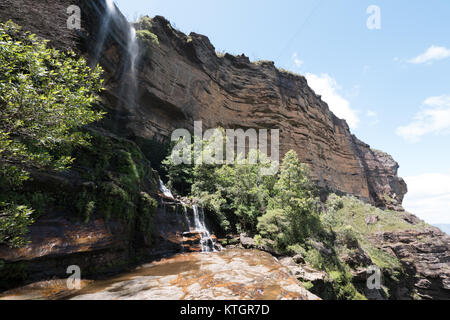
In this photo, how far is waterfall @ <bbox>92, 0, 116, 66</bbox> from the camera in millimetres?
17138

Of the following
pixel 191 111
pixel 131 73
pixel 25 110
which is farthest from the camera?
pixel 191 111

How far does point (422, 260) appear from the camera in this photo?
23.0 m

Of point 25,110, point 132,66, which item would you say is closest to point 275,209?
point 25,110

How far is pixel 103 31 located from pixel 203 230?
18.6 meters

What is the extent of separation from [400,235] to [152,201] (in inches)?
1177

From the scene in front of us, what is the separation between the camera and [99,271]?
7.20 metres

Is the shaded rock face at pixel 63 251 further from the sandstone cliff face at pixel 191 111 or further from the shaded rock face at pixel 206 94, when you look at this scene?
the shaded rock face at pixel 206 94

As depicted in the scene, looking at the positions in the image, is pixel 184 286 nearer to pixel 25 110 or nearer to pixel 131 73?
pixel 25 110

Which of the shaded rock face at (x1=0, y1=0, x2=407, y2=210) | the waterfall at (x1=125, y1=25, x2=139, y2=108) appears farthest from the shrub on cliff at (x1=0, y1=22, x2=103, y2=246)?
the waterfall at (x1=125, y1=25, x2=139, y2=108)

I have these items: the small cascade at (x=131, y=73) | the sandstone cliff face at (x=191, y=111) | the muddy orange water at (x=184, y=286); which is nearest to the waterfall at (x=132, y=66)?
the small cascade at (x=131, y=73)

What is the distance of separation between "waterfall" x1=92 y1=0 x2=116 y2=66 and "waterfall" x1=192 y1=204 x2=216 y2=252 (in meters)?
14.9

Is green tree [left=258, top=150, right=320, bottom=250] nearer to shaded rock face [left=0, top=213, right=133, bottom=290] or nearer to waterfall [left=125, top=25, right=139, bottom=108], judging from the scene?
shaded rock face [left=0, top=213, right=133, bottom=290]

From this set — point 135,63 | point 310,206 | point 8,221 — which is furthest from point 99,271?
point 135,63
